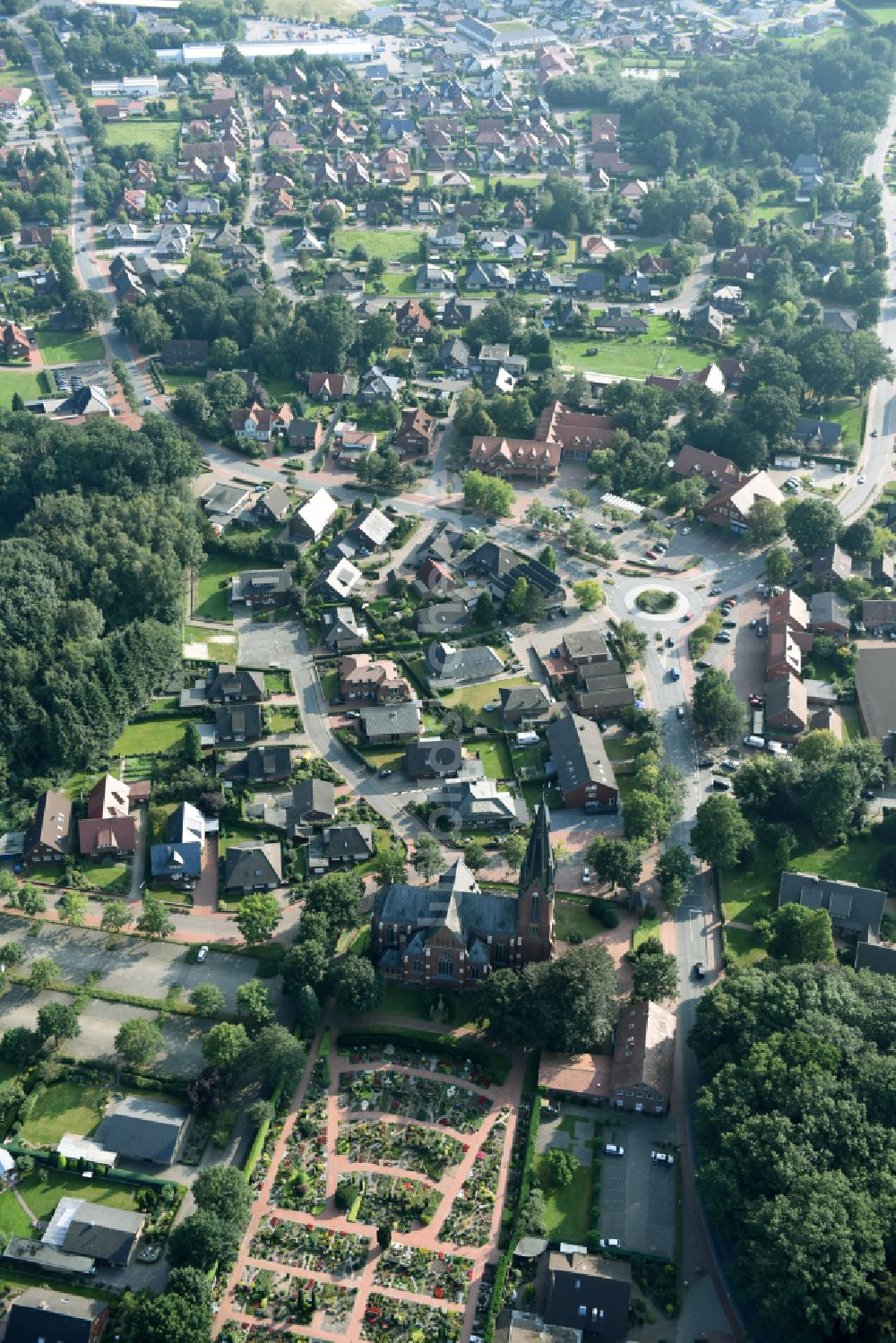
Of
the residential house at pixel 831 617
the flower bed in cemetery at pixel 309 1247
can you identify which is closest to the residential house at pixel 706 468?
the residential house at pixel 831 617

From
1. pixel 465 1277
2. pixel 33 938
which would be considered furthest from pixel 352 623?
pixel 465 1277

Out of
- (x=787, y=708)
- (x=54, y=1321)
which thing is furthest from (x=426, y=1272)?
(x=787, y=708)

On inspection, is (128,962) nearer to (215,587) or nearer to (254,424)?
(215,587)

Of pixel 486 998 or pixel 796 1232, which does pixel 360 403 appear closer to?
pixel 486 998

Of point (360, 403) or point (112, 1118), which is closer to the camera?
point (112, 1118)

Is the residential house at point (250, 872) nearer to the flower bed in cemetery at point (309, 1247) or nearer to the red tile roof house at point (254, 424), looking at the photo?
the flower bed in cemetery at point (309, 1247)

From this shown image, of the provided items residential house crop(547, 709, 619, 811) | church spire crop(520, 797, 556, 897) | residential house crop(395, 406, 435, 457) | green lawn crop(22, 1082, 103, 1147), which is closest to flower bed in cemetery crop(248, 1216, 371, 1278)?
green lawn crop(22, 1082, 103, 1147)

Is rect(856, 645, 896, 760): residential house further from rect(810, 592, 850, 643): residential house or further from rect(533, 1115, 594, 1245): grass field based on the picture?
rect(533, 1115, 594, 1245): grass field
